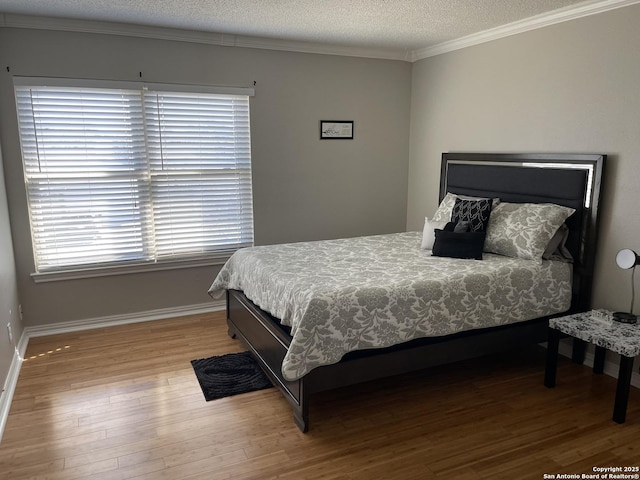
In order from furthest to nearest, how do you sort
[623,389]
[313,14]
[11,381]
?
[313,14], [11,381], [623,389]

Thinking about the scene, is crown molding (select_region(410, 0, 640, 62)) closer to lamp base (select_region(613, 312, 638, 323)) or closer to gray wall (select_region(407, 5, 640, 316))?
gray wall (select_region(407, 5, 640, 316))

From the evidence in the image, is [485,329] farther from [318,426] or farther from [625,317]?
[318,426]

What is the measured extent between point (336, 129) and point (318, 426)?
10.3 feet

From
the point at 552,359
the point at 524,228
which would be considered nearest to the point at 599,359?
the point at 552,359

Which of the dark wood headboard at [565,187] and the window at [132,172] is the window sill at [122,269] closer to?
the window at [132,172]

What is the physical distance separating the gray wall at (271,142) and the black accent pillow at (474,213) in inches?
60.7

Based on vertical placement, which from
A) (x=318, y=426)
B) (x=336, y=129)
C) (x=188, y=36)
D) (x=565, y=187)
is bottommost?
(x=318, y=426)

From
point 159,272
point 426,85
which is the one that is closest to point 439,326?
point 159,272

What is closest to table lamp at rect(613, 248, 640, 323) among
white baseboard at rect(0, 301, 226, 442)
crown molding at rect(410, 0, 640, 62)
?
crown molding at rect(410, 0, 640, 62)

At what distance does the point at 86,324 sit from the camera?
4.19 meters

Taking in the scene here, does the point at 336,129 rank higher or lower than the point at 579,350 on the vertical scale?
higher

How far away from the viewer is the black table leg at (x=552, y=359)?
3139 mm

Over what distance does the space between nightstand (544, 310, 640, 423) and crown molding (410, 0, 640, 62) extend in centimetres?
207

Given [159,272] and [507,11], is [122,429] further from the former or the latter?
[507,11]
